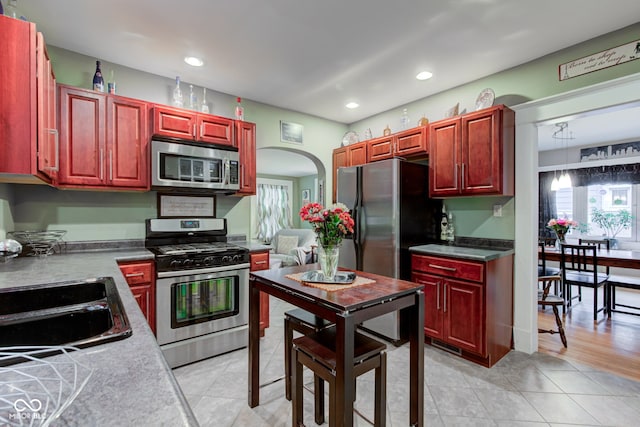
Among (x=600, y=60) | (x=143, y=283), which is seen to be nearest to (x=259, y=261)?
(x=143, y=283)

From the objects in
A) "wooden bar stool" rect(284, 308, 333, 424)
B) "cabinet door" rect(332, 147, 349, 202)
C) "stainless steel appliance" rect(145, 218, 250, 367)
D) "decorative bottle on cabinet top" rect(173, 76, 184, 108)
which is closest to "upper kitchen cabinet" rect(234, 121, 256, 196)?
"decorative bottle on cabinet top" rect(173, 76, 184, 108)

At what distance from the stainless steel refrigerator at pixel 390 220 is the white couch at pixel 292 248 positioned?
7.69ft

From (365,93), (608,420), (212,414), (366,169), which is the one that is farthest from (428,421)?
(365,93)

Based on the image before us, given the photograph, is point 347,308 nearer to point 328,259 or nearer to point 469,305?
point 328,259

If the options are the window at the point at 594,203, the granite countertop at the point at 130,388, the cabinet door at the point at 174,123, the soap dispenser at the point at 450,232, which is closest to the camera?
the granite countertop at the point at 130,388

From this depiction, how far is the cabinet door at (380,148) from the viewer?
3.51 metres

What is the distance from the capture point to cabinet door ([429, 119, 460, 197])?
9.61 feet

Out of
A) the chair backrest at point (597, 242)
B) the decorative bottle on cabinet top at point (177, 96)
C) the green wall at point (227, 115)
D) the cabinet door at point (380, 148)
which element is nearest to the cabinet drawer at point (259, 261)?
the green wall at point (227, 115)

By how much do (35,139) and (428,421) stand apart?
2677 mm

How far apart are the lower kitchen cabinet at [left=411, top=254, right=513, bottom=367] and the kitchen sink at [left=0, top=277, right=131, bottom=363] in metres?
2.46

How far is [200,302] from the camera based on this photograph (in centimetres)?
264

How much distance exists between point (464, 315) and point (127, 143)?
3.23m

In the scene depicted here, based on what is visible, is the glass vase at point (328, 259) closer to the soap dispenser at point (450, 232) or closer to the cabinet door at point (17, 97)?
the cabinet door at point (17, 97)

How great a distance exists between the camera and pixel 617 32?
7.39 ft
